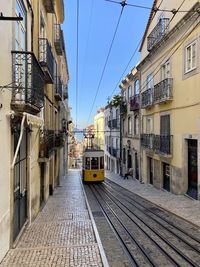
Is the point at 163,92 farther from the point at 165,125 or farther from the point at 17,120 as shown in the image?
the point at 17,120

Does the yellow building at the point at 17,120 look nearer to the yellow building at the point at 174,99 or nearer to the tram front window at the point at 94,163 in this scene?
the yellow building at the point at 174,99

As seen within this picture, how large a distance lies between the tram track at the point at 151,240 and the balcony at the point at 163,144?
5.86m

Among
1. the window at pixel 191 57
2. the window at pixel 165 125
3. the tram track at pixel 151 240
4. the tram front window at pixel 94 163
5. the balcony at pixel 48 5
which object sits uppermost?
the balcony at pixel 48 5

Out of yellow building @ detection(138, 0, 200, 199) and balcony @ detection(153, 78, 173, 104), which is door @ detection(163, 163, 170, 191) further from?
balcony @ detection(153, 78, 173, 104)

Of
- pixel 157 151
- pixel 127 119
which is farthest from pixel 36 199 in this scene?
pixel 127 119

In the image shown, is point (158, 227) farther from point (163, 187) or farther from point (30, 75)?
point (163, 187)

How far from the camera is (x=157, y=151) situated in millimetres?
19844

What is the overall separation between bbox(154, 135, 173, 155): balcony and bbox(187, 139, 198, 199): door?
2.01 metres

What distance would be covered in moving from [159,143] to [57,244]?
12.9 m

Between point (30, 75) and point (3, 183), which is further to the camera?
point (30, 75)

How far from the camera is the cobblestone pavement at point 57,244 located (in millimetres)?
6555

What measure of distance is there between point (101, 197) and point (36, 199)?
661 centimetres

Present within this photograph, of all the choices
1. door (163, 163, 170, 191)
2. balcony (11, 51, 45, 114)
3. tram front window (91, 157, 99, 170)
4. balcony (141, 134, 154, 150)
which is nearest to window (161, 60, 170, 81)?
balcony (141, 134, 154, 150)

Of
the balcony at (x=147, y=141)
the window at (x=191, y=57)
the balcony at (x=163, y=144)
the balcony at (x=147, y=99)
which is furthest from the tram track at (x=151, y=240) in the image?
the balcony at (x=147, y=99)
